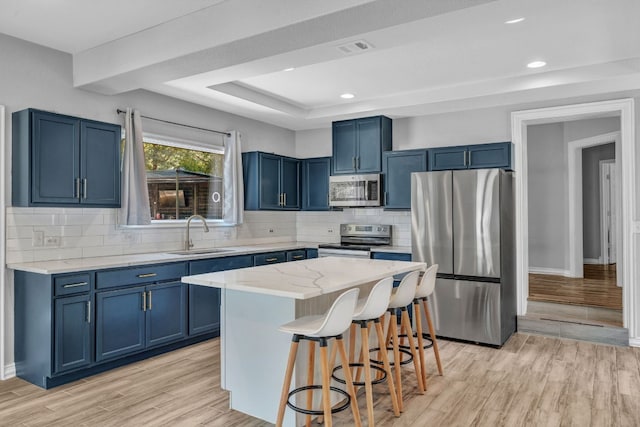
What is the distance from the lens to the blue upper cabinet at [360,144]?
18.4 feet

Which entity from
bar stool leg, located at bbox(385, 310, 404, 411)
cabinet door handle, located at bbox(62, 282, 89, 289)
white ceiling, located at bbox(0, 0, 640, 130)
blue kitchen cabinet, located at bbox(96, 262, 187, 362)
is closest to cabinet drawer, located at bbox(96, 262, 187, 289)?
blue kitchen cabinet, located at bbox(96, 262, 187, 362)

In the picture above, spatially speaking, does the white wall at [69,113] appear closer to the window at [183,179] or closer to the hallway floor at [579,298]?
the window at [183,179]

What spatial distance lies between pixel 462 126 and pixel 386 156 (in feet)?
3.14

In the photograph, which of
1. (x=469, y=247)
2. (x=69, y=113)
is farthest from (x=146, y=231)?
(x=469, y=247)

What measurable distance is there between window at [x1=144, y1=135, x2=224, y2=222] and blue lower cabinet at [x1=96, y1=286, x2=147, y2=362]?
1.20m

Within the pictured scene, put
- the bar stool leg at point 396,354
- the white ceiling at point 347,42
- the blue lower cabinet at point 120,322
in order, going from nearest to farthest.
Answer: the white ceiling at point 347,42, the bar stool leg at point 396,354, the blue lower cabinet at point 120,322

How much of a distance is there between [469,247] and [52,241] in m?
3.84

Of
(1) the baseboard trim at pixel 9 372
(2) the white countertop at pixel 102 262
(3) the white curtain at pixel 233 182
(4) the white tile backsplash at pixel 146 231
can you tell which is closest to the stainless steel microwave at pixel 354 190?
(4) the white tile backsplash at pixel 146 231

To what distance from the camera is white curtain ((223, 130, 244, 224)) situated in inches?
217

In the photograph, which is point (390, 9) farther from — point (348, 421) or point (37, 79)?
point (37, 79)

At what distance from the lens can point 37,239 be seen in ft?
12.2

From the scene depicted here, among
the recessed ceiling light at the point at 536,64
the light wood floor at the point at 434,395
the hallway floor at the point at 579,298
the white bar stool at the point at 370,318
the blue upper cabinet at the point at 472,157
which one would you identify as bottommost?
the light wood floor at the point at 434,395

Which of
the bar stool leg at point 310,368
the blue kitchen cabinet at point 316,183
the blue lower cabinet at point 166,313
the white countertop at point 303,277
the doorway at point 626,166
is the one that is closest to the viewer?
the white countertop at point 303,277

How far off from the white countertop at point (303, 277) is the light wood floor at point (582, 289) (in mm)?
2986
